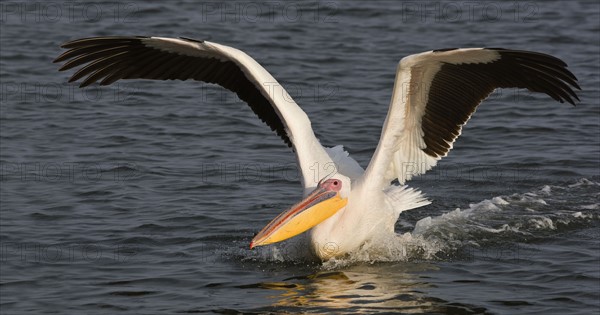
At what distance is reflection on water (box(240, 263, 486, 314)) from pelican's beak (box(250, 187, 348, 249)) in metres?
0.39

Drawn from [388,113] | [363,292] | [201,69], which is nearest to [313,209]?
[363,292]

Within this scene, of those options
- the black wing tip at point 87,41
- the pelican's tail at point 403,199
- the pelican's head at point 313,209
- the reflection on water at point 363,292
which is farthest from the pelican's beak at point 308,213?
the black wing tip at point 87,41

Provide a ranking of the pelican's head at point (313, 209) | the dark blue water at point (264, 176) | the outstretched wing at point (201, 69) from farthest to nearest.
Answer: the outstretched wing at point (201, 69), the pelican's head at point (313, 209), the dark blue water at point (264, 176)

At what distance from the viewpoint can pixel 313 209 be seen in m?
9.04

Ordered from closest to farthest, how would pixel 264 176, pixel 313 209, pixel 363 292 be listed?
1. pixel 363 292
2. pixel 313 209
3. pixel 264 176

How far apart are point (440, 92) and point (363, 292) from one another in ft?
6.08

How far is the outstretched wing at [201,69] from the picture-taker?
954 centimetres

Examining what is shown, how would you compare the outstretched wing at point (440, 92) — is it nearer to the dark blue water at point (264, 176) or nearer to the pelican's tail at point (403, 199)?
the pelican's tail at point (403, 199)

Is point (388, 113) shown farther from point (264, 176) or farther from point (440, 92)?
point (264, 176)

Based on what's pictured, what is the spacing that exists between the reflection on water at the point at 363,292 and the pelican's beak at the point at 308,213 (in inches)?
15.3

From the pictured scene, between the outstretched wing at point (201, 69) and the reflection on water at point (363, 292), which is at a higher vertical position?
the outstretched wing at point (201, 69)

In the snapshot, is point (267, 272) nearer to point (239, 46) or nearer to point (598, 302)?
point (598, 302)

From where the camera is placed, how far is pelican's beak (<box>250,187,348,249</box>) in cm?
888

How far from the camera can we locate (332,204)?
909cm
